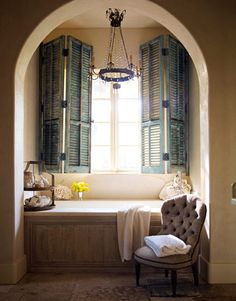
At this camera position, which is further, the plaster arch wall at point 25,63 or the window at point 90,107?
the window at point 90,107

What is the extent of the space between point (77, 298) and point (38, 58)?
3644 mm

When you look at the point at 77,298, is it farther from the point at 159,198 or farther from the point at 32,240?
the point at 159,198

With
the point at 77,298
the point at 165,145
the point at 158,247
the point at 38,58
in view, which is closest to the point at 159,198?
the point at 165,145

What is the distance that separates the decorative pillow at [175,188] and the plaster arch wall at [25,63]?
4.09 ft

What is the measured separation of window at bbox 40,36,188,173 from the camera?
532cm

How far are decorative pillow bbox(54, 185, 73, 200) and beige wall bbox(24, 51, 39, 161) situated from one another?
564mm

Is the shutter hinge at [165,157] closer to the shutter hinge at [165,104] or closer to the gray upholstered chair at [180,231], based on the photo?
the shutter hinge at [165,104]

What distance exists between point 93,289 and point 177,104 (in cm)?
302

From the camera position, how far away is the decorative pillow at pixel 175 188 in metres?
5.12

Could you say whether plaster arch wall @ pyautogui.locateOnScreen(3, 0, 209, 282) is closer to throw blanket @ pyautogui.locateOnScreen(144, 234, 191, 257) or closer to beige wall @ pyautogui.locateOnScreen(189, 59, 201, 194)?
throw blanket @ pyautogui.locateOnScreen(144, 234, 191, 257)

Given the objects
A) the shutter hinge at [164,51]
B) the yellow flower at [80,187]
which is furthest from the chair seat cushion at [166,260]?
the shutter hinge at [164,51]

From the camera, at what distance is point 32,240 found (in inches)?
156

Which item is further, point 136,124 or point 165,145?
point 136,124

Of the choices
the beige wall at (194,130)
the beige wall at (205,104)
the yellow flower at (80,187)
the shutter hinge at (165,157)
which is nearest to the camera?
the beige wall at (205,104)
